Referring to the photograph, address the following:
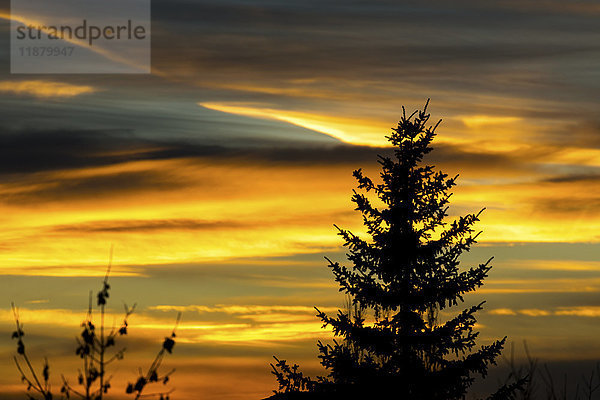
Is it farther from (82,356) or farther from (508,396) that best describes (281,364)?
(82,356)

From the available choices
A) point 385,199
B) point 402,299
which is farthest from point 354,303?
point 385,199

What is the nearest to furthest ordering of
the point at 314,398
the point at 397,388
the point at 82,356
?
the point at 82,356 < the point at 314,398 < the point at 397,388

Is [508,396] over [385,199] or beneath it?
beneath

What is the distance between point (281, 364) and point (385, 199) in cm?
634

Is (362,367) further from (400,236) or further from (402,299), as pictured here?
(400,236)

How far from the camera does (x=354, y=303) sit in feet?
86.3

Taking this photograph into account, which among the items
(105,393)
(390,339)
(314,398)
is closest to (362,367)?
(390,339)

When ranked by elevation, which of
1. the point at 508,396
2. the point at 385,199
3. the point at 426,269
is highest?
the point at 385,199

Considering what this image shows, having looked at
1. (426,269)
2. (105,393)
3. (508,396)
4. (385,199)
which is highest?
(385,199)

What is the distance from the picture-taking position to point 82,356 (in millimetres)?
8883

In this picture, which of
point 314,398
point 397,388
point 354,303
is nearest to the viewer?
point 314,398

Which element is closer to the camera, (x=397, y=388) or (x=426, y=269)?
(x=397, y=388)

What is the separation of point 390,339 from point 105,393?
17.9 m

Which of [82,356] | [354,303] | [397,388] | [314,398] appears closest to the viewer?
[82,356]
